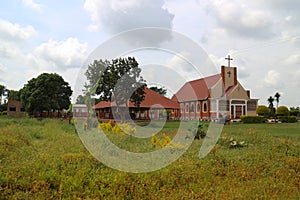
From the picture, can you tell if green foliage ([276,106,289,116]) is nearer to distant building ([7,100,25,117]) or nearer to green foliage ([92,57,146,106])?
green foliage ([92,57,146,106])

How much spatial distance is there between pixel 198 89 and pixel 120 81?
68.8 feet

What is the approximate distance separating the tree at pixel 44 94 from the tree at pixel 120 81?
19.4 metres

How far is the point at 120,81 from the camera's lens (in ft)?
74.6

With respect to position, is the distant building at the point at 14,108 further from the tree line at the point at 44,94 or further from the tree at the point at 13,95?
the tree at the point at 13,95

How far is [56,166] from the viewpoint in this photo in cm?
659

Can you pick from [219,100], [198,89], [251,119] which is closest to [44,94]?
[198,89]

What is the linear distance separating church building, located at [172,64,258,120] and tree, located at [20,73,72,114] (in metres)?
17.8

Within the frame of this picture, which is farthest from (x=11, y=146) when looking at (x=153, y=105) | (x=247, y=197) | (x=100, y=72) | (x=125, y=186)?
(x=153, y=105)

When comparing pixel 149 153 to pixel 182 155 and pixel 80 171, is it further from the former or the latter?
pixel 80 171

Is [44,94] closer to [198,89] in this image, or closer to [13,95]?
[198,89]

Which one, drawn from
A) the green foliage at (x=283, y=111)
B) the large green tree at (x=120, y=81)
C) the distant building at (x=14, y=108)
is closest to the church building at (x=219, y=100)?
the green foliage at (x=283, y=111)

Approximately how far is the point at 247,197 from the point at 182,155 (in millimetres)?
3440

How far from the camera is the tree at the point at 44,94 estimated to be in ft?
134

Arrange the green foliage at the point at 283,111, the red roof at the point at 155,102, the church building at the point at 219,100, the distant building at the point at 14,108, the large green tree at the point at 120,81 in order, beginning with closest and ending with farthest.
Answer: the large green tree at the point at 120,81 < the red roof at the point at 155,102 < the church building at the point at 219,100 < the green foliage at the point at 283,111 < the distant building at the point at 14,108
